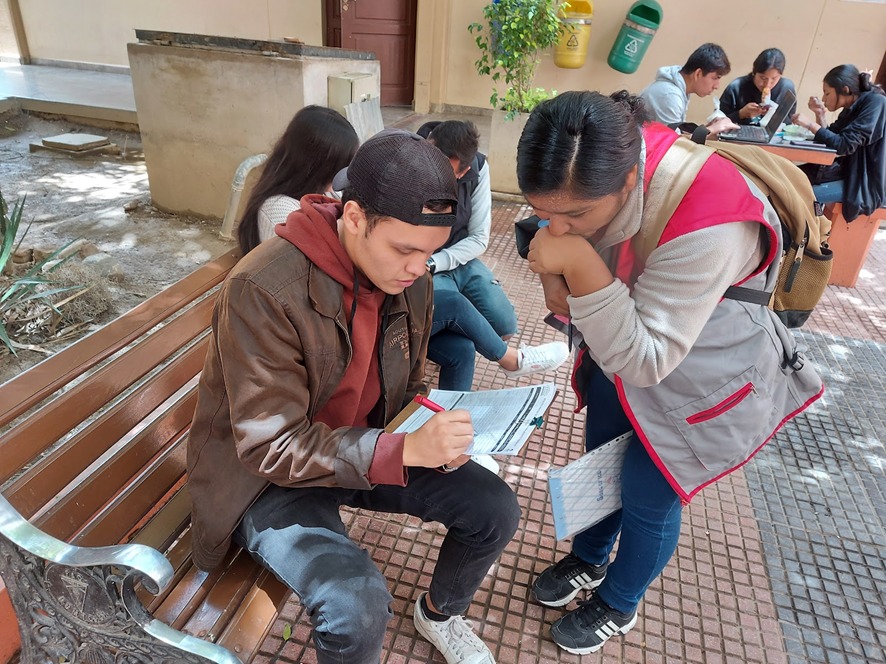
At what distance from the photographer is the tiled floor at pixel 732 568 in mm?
1934

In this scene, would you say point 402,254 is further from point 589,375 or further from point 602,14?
point 602,14

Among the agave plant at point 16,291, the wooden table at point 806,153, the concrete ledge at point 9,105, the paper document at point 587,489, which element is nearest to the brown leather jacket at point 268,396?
the paper document at point 587,489

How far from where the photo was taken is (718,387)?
1.45 m

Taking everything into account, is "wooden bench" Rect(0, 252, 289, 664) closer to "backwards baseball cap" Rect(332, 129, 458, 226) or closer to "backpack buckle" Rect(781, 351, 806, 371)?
"backwards baseball cap" Rect(332, 129, 458, 226)

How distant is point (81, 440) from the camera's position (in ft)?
4.78

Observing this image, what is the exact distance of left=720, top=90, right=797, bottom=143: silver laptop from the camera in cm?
406

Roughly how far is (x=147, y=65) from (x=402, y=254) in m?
4.78

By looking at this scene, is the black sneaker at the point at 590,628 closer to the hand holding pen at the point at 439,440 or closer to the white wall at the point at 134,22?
the hand holding pen at the point at 439,440

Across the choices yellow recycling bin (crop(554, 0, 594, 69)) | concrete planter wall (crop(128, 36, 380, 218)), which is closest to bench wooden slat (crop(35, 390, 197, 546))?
concrete planter wall (crop(128, 36, 380, 218))

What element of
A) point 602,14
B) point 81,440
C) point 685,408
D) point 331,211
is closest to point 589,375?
point 685,408

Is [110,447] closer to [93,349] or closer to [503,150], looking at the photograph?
[93,349]

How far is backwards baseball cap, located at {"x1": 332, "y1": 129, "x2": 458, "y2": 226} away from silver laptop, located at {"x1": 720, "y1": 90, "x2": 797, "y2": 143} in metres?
3.30

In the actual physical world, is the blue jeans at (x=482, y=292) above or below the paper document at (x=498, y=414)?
below

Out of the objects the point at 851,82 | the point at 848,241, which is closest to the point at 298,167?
the point at 851,82
